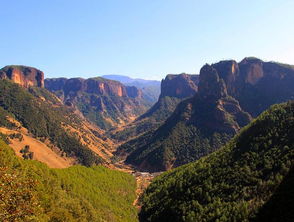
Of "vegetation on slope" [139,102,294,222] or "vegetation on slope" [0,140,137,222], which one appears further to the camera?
"vegetation on slope" [139,102,294,222]

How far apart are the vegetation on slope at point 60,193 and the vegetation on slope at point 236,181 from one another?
16.2 m

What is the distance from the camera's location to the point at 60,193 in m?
86.3

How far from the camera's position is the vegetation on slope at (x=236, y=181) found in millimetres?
79938

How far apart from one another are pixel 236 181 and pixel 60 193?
2382 inches

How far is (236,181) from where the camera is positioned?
304ft

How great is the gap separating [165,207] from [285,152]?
158 ft

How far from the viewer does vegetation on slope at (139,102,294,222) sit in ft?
262

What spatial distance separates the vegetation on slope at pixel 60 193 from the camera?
2540cm

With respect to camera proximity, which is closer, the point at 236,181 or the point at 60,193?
the point at 60,193

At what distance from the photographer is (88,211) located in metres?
88.2

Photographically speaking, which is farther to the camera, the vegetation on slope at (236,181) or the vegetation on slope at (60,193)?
the vegetation on slope at (236,181)

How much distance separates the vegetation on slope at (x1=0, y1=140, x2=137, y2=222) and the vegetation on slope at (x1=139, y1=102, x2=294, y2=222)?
53.3 feet

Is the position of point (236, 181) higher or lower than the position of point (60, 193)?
higher

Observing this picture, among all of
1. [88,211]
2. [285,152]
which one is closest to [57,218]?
[88,211]
